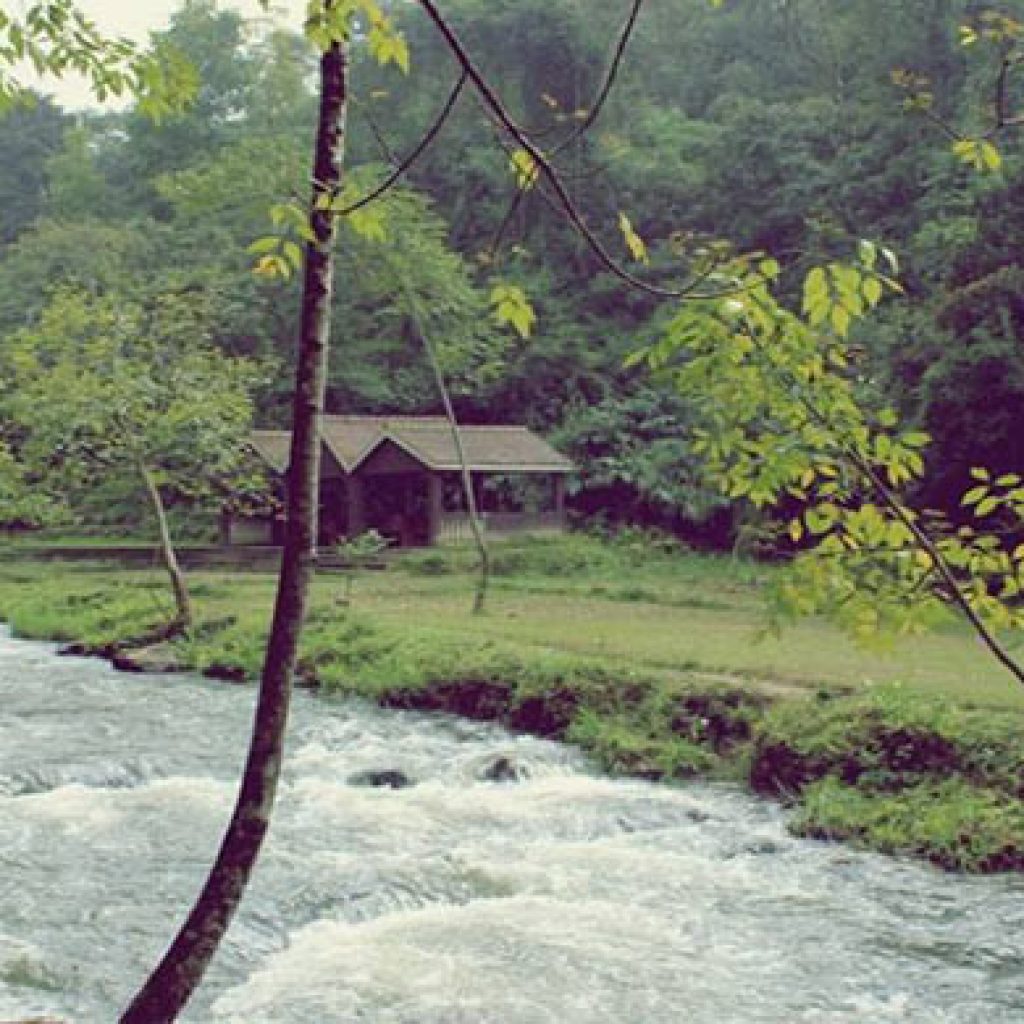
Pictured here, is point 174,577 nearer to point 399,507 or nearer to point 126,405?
point 126,405

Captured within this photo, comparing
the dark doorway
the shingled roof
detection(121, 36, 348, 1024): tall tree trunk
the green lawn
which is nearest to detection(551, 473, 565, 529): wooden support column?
the shingled roof

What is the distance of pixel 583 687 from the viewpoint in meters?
13.6

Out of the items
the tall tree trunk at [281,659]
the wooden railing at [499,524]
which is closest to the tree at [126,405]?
the wooden railing at [499,524]

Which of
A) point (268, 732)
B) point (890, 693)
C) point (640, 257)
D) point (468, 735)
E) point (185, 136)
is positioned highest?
point (185, 136)

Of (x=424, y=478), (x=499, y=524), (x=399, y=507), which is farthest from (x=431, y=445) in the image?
(x=399, y=507)

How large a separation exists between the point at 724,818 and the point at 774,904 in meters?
2.00

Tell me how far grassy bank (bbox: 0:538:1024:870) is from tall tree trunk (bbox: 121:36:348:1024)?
136 centimetres

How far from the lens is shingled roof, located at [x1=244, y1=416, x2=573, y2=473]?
110ft

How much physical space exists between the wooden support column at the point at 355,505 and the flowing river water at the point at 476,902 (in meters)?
22.8

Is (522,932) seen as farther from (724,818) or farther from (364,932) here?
(724,818)

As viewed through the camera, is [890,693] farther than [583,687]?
No

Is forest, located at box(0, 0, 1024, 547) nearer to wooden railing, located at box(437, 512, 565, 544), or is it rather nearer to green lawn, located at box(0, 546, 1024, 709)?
wooden railing, located at box(437, 512, 565, 544)

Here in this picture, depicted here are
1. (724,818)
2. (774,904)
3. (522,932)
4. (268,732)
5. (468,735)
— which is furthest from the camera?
(468,735)

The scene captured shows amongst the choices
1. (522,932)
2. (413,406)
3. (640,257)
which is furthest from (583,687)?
(413,406)
